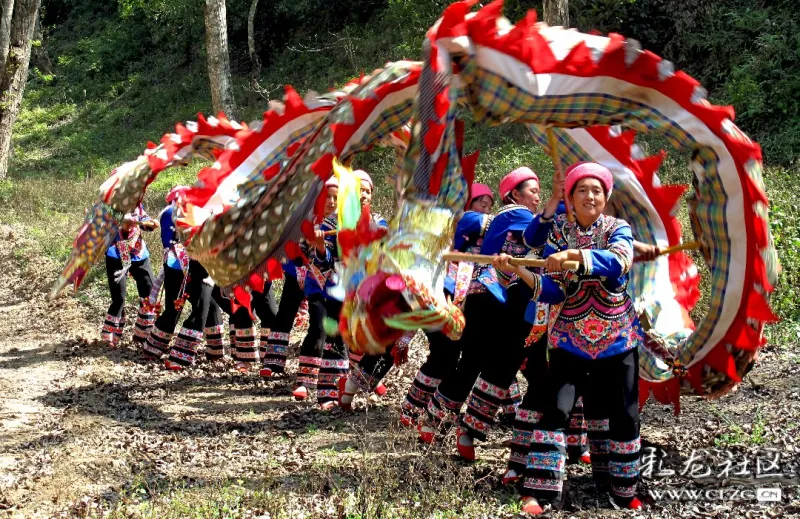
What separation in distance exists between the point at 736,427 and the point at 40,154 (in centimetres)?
2642

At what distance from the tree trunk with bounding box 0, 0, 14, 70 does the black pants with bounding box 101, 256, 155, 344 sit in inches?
378

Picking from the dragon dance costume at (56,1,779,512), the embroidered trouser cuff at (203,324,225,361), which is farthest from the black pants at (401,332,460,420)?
the embroidered trouser cuff at (203,324,225,361)

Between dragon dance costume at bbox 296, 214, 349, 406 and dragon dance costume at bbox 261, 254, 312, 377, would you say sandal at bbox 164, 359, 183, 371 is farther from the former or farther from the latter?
dragon dance costume at bbox 296, 214, 349, 406

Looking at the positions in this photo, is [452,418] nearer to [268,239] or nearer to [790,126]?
[268,239]

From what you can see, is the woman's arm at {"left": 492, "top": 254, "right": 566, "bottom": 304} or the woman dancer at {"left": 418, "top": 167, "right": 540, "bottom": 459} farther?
the woman dancer at {"left": 418, "top": 167, "right": 540, "bottom": 459}

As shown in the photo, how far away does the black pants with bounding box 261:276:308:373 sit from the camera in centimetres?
813

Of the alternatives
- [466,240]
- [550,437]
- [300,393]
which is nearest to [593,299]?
[550,437]

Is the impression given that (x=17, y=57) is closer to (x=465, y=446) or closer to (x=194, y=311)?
(x=194, y=311)

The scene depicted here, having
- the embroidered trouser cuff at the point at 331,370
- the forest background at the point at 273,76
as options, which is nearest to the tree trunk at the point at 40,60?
the forest background at the point at 273,76

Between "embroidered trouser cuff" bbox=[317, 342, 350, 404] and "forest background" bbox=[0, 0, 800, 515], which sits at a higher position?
"forest background" bbox=[0, 0, 800, 515]

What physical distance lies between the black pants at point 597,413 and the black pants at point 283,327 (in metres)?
3.57

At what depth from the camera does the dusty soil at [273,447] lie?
16.1ft

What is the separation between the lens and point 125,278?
32.7ft

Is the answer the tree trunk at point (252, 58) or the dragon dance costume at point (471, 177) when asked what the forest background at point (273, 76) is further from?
the dragon dance costume at point (471, 177)
